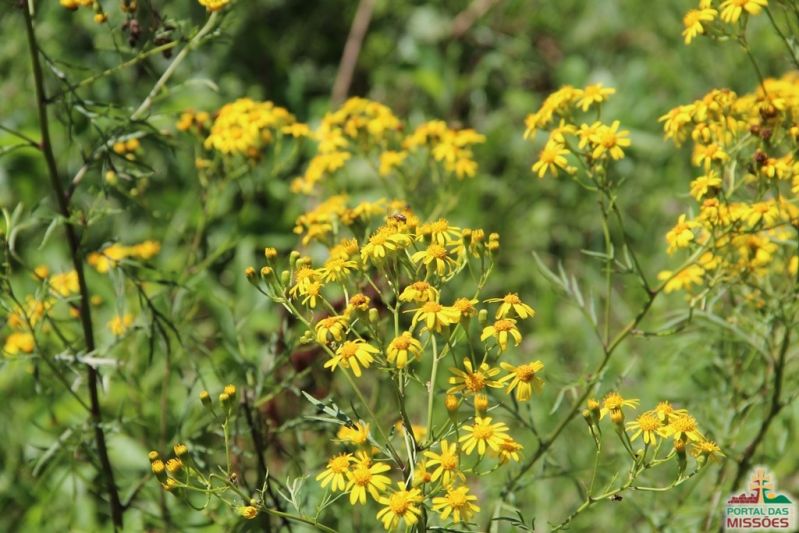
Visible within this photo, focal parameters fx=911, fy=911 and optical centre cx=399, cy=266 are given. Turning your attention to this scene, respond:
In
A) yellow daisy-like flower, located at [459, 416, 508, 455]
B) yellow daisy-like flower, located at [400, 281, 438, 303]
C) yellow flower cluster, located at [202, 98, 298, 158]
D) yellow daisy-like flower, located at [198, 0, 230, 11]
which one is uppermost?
yellow daisy-like flower, located at [198, 0, 230, 11]

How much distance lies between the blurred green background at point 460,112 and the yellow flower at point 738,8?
1589 millimetres

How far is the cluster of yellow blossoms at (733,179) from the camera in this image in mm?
2211

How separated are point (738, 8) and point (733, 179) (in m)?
0.42

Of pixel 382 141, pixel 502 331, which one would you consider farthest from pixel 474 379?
pixel 382 141

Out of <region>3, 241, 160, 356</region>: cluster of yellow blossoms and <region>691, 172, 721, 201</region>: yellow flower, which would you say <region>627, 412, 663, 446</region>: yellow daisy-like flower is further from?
<region>3, 241, 160, 356</region>: cluster of yellow blossoms

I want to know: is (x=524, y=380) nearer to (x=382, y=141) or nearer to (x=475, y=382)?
(x=475, y=382)

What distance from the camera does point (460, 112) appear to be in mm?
5395

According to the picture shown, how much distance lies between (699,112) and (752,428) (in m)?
0.98

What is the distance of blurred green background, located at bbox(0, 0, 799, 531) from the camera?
3.65m

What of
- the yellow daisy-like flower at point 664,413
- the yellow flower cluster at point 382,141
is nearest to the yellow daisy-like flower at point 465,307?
the yellow daisy-like flower at point 664,413

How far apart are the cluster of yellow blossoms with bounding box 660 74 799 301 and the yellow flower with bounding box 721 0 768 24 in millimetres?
185

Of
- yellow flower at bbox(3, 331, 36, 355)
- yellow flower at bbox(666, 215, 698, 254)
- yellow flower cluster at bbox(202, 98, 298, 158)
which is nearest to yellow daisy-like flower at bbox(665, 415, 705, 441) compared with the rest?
yellow flower at bbox(666, 215, 698, 254)

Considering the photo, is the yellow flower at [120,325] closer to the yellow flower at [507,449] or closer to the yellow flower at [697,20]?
the yellow flower at [507,449]

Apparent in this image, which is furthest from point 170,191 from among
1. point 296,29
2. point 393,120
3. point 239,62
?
point 393,120
